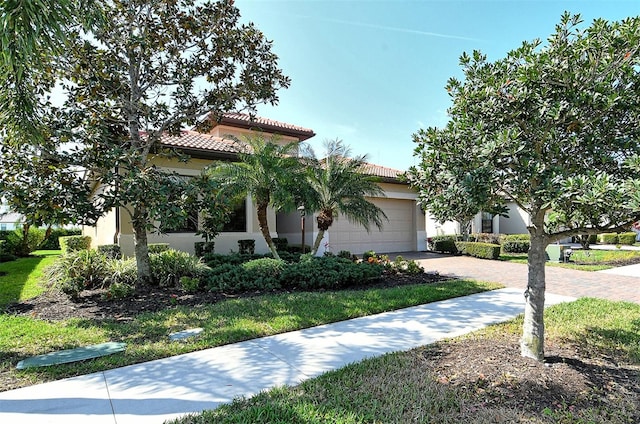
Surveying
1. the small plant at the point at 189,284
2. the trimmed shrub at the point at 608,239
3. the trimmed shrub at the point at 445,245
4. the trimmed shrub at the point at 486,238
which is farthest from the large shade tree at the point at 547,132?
the trimmed shrub at the point at 608,239

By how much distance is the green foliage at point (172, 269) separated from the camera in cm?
875

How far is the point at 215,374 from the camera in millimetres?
3883

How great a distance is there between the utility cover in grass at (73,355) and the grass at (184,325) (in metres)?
0.12

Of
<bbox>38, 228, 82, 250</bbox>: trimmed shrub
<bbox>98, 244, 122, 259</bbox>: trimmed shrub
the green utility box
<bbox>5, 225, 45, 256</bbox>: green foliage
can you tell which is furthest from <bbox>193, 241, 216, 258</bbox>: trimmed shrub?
<bbox>38, 228, 82, 250</bbox>: trimmed shrub

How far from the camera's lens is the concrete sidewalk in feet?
10.3

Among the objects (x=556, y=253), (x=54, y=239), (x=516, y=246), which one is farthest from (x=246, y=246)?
(x=54, y=239)

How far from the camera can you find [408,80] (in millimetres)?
13930

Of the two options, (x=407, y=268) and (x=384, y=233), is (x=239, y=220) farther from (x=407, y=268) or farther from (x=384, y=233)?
(x=384, y=233)

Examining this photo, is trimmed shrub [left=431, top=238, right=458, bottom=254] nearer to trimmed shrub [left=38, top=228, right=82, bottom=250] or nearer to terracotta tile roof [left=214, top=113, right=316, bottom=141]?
terracotta tile roof [left=214, top=113, right=316, bottom=141]

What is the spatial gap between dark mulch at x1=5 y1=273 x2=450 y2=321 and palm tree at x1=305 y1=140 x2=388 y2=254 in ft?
10.1

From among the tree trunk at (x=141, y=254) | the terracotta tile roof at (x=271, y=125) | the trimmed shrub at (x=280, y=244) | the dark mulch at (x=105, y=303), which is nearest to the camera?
the dark mulch at (x=105, y=303)

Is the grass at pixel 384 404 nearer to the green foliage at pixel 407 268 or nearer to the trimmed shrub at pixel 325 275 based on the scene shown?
the trimmed shrub at pixel 325 275

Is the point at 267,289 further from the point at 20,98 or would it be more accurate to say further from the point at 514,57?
the point at 514,57

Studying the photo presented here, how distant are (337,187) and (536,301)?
7482 millimetres
